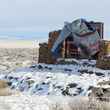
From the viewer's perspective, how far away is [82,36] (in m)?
44.2

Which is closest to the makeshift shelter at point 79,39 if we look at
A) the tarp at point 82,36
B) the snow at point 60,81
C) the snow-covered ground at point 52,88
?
the tarp at point 82,36

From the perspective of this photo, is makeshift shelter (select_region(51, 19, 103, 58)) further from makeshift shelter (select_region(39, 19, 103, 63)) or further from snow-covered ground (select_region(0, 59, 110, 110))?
snow-covered ground (select_region(0, 59, 110, 110))

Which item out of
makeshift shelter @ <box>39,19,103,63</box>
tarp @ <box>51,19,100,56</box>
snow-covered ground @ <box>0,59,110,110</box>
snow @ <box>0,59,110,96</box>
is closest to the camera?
snow-covered ground @ <box>0,59,110,110</box>

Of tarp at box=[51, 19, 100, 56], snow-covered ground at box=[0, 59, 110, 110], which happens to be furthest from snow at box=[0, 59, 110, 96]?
tarp at box=[51, 19, 100, 56]

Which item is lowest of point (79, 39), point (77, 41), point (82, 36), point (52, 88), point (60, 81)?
point (52, 88)

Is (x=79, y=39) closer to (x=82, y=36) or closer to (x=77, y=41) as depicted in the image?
(x=77, y=41)

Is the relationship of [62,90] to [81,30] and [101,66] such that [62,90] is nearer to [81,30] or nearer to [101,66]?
[101,66]

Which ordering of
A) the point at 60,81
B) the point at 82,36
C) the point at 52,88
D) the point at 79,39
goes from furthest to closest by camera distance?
1. the point at 82,36
2. the point at 79,39
3. the point at 60,81
4. the point at 52,88

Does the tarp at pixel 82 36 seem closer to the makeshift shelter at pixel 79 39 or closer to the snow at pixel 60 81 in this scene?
the makeshift shelter at pixel 79 39

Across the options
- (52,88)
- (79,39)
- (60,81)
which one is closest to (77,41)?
(79,39)

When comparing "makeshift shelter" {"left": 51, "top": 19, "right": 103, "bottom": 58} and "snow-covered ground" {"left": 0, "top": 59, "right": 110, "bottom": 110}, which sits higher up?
"makeshift shelter" {"left": 51, "top": 19, "right": 103, "bottom": 58}

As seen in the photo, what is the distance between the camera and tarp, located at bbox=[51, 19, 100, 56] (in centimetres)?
4370

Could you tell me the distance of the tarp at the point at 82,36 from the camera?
43703 millimetres

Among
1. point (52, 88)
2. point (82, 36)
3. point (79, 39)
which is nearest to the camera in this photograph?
point (52, 88)
